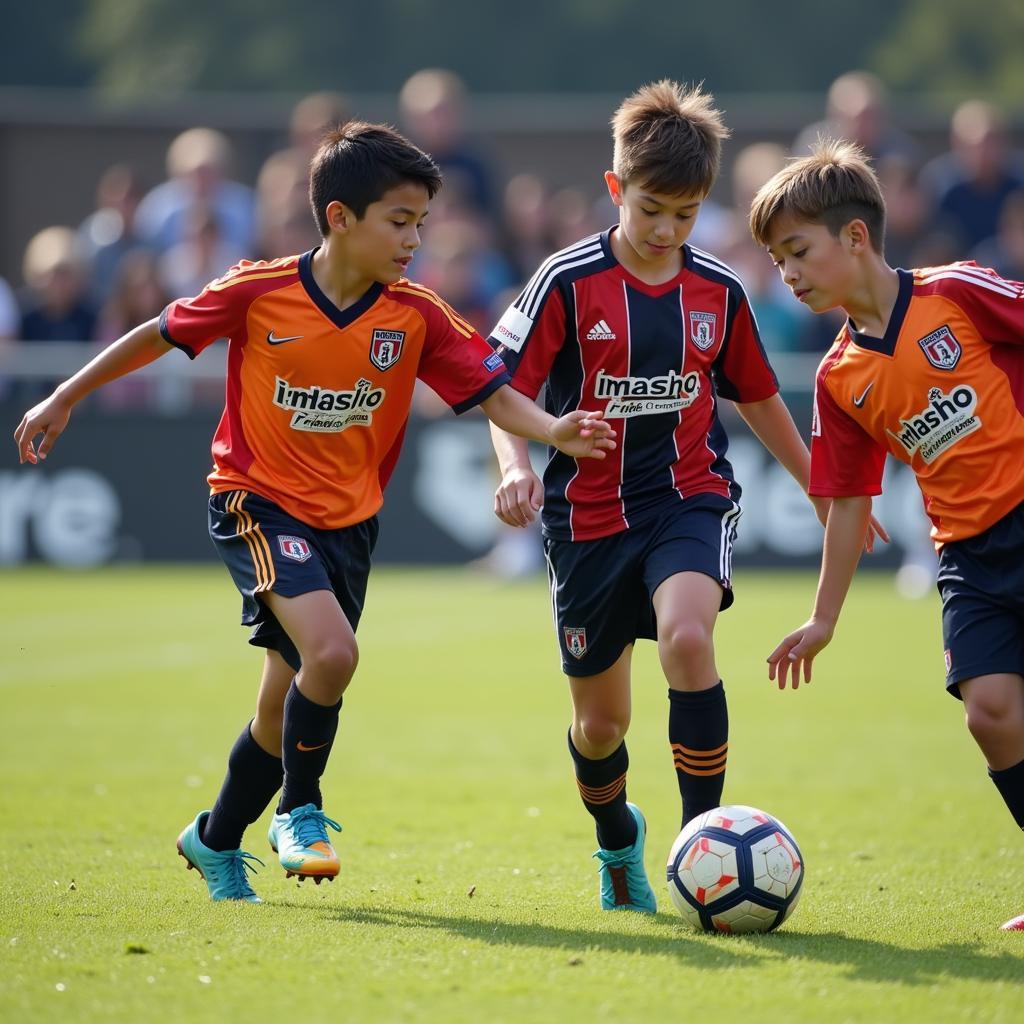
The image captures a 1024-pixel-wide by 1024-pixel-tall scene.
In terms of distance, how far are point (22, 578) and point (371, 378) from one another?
10.5m

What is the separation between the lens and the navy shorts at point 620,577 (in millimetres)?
5289

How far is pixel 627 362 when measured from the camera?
5.36 metres

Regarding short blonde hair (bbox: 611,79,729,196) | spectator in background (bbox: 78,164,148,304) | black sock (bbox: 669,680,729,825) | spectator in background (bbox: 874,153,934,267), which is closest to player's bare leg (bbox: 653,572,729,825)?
black sock (bbox: 669,680,729,825)

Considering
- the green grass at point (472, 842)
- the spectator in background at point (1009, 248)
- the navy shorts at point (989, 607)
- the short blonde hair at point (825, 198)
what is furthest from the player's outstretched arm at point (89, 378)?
the spectator in background at point (1009, 248)

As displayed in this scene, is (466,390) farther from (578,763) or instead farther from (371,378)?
(578,763)

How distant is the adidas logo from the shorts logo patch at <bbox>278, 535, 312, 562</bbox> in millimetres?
1071

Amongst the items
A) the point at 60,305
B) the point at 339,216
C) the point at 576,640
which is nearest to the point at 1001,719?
the point at 576,640

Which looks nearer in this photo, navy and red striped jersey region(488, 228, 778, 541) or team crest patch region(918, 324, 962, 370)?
team crest patch region(918, 324, 962, 370)

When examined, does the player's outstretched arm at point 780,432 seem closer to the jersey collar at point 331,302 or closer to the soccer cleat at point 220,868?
the jersey collar at point 331,302

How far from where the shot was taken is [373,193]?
5.38 m

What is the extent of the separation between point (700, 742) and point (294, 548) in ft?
4.37

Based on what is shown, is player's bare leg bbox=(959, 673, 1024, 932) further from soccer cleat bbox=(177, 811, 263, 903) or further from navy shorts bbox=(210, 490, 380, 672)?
soccer cleat bbox=(177, 811, 263, 903)

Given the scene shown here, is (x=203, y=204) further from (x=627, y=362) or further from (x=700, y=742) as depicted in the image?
(x=700, y=742)

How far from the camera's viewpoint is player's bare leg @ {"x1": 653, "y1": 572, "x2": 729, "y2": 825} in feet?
16.2
